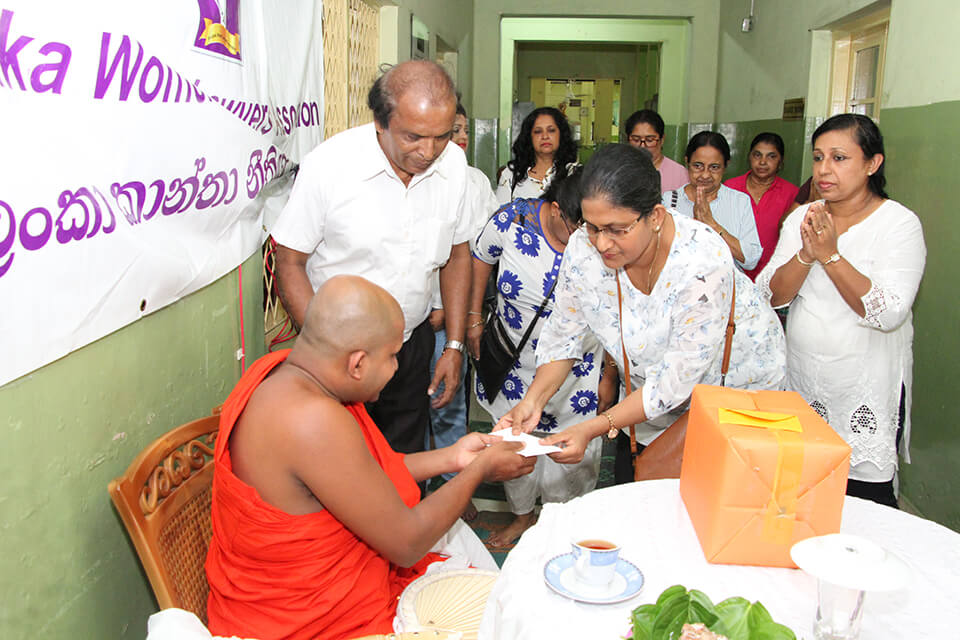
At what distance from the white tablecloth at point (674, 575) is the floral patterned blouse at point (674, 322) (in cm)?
42

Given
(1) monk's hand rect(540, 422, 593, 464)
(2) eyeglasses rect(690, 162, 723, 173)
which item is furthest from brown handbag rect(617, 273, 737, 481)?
(2) eyeglasses rect(690, 162, 723, 173)

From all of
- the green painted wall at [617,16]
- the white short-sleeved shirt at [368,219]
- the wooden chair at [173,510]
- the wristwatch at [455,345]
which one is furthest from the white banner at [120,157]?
the green painted wall at [617,16]

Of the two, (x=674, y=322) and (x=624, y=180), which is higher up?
(x=624, y=180)

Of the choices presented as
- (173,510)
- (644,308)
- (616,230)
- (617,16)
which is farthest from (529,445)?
(617,16)

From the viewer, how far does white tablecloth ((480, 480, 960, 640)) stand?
1283 mm

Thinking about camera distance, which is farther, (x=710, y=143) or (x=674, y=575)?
(x=710, y=143)

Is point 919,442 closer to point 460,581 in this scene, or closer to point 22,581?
point 460,581

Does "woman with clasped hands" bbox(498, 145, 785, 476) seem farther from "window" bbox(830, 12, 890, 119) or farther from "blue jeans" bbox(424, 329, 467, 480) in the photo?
"window" bbox(830, 12, 890, 119)

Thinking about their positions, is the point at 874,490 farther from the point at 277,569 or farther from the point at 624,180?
the point at 277,569

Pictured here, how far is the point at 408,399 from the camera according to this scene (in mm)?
2885

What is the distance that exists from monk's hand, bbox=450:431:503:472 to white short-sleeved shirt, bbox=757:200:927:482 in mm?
1183

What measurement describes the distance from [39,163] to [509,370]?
82.0 inches

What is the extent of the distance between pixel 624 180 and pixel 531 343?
1293 mm

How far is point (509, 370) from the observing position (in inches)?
126
